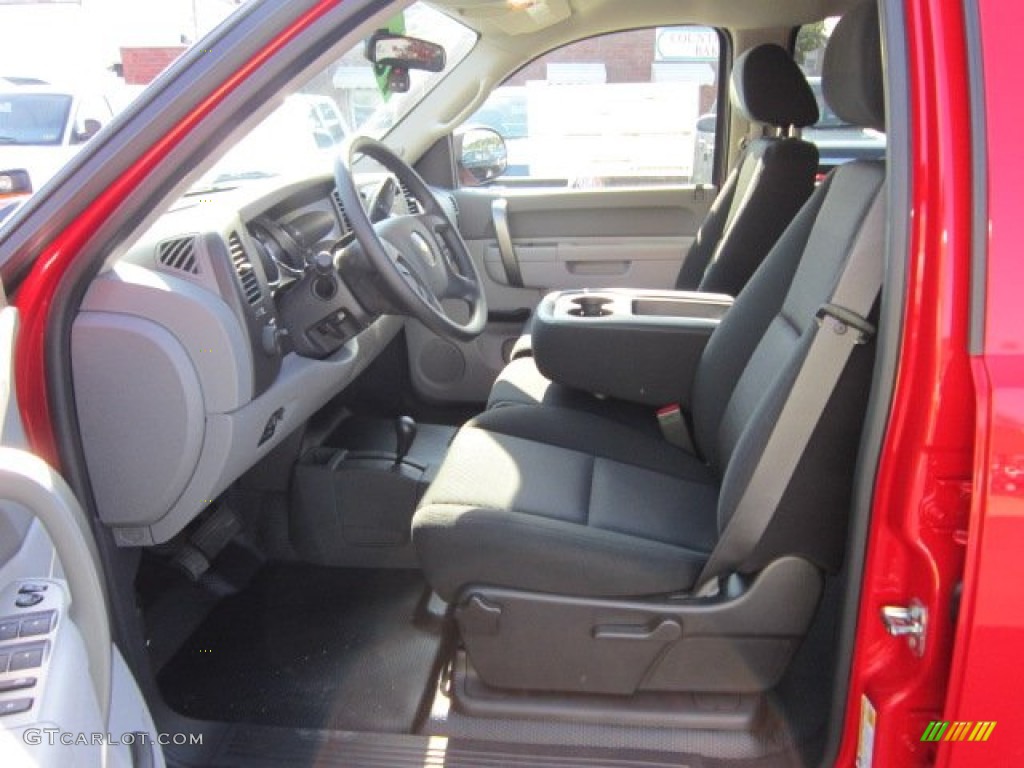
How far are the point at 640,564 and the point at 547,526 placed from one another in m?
0.16

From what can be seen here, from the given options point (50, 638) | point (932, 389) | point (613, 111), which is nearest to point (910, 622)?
point (932, 389)

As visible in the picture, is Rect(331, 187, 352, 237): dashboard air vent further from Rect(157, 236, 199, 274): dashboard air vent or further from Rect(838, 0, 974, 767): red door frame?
Rect(838, 0, 974, 767): red door frame

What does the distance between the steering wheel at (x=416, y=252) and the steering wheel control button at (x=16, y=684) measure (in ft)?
3.31

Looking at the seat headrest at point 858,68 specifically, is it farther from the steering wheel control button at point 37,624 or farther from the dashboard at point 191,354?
the steering wheel control button at point 37,624

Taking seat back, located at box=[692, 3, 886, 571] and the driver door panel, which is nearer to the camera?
the driver door panel

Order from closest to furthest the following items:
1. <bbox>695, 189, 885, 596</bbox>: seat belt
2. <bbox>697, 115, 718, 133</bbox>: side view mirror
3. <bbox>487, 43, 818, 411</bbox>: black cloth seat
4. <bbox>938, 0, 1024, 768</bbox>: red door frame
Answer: <bbox>938, 0, 1024, 768</bbox>: red door frame
<bbox>695, 189, 885, 596</bbox>: seat belt
<bbox>487, 43, 818, 411</bbox>: black cloth seat
<bbox>697, 115, 718, 133</bbox>: side view mirror

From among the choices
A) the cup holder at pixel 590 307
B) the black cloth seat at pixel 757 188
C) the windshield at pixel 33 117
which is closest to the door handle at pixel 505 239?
the black cloth seat at pixel 757 188

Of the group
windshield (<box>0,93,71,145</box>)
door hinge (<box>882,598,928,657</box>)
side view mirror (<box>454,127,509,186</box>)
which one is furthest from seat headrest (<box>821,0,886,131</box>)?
windshield (<box>0,93,71,145</box>)

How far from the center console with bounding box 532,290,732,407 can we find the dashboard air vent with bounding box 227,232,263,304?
79 centimetres

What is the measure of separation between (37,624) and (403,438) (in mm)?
1398

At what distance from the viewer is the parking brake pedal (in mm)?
1992

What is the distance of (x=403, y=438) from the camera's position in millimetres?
2322

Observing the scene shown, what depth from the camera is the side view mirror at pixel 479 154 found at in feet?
10.4

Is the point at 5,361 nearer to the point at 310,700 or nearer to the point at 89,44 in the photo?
the point at 310,700
